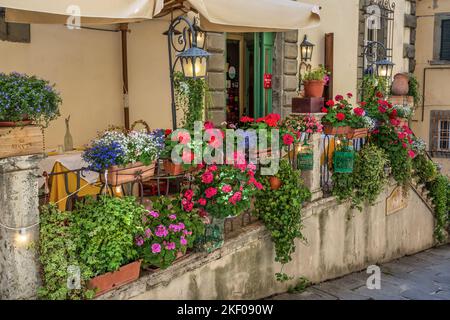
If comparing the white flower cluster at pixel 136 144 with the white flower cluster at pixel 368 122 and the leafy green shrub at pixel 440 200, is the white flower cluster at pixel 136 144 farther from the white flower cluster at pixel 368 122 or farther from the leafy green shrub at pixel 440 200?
the leafy green shrub at pixel 440 200

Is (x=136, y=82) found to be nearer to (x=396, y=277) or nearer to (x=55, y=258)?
(x=55, y=258)

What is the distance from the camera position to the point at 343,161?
7.36m

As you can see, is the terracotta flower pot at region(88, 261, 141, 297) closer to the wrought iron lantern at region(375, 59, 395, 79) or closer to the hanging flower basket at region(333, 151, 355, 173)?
the hanging flower basket at region(333, 151, 355, 173)

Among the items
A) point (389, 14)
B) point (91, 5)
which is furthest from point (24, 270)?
point (389, 14)

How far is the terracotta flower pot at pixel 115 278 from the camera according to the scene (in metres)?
4.28

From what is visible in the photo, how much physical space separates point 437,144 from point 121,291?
15907 millimetres

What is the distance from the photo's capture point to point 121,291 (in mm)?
4441

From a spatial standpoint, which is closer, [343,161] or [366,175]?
[343,161]

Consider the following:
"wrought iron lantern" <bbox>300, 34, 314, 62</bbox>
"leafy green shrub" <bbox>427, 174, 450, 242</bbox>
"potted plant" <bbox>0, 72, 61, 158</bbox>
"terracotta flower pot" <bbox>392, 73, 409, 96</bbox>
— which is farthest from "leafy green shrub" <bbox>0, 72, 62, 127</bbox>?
"terracotta flower pot" <bbox>392, 73, 409, 96</bbox>

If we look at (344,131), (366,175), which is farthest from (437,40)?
(344,131)

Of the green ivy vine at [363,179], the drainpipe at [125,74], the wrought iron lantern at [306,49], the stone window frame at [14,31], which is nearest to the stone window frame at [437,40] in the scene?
the wrought iron lantern at [306,49]

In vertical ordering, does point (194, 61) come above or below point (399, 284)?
above

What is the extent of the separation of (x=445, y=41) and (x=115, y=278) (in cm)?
1594

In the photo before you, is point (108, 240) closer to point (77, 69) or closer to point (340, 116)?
point (77, 69)
